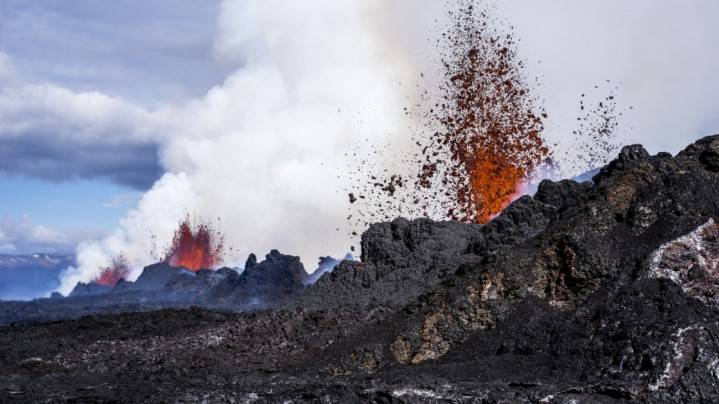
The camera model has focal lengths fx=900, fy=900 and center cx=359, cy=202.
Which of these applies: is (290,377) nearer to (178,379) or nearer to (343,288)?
(178,379)

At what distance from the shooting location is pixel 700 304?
14273 millimetres

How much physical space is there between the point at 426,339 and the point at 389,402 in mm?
3810

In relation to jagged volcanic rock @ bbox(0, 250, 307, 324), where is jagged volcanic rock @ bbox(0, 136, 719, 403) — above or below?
below

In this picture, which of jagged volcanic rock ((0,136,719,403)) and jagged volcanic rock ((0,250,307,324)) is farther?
jagged volcanic rock ((0,250,307,324))

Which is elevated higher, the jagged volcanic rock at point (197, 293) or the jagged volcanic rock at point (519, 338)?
the jagged volcanic rock at point (197, 293)

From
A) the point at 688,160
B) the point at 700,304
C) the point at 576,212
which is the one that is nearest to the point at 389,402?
the point at 700,304

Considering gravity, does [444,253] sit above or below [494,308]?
above

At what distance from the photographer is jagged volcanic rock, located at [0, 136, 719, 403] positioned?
1281cm

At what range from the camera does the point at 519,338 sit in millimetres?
15047

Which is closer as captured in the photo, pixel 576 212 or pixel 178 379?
pixel 178 379

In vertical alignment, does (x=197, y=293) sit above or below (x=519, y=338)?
above

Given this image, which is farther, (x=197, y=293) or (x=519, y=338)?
(x=197, y=293)

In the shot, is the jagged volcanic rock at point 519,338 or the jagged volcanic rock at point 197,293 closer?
the jagged volcanic rock at point 519,338

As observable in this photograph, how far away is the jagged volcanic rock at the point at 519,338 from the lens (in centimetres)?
1281
